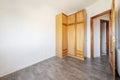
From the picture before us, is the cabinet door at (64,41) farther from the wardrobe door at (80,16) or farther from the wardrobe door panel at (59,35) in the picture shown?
the wardrobe door at (80,16)

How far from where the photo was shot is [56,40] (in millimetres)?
5000

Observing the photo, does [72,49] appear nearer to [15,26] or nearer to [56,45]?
[56,45]

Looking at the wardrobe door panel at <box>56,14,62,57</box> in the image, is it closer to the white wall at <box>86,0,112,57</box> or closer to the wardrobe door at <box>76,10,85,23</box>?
the wardrobe door at <box>76,10,85,23</box>

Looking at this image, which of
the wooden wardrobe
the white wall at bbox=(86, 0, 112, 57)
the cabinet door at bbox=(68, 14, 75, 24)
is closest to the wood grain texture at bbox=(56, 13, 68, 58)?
the wooden wardrobe

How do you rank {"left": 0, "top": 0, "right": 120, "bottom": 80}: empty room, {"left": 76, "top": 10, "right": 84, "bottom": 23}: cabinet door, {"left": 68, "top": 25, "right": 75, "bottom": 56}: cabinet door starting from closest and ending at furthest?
{"left": 0, "top": 0, "right": 120, "bottom": 80}: empty room, {"left": 76, "top": 10, "right": 84, "bottom": 23}: cabinet door, {"left": 68, "top": 25, "right": 75, "bottom": 56}: cabinet door

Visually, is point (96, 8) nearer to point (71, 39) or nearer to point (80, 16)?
point (80, 16)

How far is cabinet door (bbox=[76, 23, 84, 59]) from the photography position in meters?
4.29

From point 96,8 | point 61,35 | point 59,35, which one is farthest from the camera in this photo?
point 59,35

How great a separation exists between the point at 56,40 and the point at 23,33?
6.86ft

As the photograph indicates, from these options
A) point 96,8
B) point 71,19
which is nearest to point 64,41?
point 71,19

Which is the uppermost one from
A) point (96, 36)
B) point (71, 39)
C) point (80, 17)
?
point (80, 17)

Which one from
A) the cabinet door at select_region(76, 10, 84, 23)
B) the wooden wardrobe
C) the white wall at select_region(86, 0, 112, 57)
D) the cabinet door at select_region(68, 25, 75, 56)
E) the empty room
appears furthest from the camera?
the cabinet door at select_region(68, 25, 75, 56)

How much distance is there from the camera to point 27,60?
3.48 m

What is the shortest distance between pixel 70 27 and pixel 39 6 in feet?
6.42
